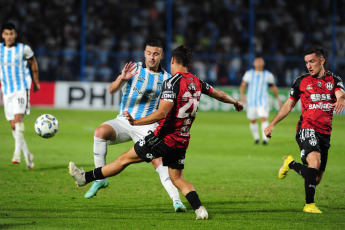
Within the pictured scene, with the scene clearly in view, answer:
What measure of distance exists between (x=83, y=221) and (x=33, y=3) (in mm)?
24468

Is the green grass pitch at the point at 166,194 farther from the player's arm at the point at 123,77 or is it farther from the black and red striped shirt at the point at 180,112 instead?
the player's arm at the point at 123,77

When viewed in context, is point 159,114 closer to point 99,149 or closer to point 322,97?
point 99,149

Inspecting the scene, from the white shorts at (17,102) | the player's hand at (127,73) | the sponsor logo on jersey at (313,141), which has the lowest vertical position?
the sponsor logo on jersey at (313,141)

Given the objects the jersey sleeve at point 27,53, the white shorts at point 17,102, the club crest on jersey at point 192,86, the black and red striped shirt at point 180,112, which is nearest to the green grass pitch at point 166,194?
the black and red striped shirt at point 180,112

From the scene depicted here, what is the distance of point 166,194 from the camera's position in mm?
8359

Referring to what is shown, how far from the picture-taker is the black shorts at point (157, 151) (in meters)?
6.65

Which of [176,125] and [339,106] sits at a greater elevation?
[339,106]

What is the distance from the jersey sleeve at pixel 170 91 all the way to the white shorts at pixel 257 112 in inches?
411

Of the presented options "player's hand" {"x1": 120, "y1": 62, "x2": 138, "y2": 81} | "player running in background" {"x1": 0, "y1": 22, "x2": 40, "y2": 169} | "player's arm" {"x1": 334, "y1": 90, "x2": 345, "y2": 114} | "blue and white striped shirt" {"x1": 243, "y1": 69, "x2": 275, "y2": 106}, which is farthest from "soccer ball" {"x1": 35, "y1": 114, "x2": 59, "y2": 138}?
"blue and white striped shirt" {"x1": 243, "y1": 69, "x2": 275, "y2": 106}

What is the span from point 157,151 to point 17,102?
4931 mm

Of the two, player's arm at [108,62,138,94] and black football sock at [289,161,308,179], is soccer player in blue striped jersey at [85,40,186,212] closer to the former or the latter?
player's arm at [108,62,138,94]

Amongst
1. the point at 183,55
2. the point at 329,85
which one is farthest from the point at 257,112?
the point at 183,55

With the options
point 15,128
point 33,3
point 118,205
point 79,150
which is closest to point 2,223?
point 118,205

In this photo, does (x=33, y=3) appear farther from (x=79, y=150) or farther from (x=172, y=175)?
(x=172, y=175)
